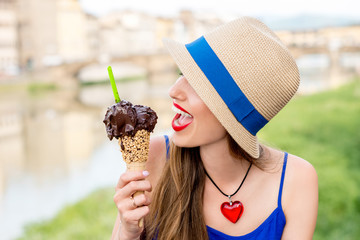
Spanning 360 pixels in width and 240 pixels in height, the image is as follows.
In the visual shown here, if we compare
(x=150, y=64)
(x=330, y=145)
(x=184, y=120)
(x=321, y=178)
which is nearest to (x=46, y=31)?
(x=150, y=64)

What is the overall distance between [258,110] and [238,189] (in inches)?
7.3

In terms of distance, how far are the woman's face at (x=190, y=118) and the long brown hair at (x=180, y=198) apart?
80 millimetres

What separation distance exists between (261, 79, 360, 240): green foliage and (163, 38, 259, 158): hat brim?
2.09 meters

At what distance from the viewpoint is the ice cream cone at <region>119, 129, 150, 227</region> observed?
746 millimetres

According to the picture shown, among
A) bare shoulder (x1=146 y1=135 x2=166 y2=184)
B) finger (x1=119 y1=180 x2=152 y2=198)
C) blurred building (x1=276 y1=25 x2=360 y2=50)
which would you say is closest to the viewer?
finger (x1=119 y1=180 x2=152 y2=198)

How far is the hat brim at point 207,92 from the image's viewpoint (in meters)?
0.75

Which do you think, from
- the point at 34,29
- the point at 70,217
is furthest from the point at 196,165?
the point at 34,29

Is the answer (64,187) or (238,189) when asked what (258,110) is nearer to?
(238,189)

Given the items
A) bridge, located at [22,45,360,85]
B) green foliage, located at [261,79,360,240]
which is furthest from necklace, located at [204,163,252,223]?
bridge, located at [22,45,360,85]

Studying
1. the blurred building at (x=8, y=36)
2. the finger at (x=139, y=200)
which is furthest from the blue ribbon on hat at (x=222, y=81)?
the blurred building at (x=8, y=36)

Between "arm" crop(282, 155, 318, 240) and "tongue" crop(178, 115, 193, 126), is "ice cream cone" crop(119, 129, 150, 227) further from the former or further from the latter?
"arm" crop(282, 155, 318, 240)

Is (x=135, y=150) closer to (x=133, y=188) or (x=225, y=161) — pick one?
(x=133, y=188)

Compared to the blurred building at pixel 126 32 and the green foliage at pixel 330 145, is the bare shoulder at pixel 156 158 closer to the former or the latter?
the green foliage at pixel 330 145

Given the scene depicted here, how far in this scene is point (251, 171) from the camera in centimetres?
91
